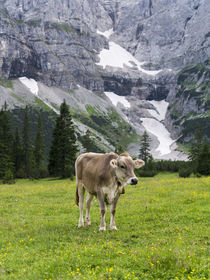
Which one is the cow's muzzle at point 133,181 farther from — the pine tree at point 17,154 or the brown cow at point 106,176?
the pine tree at point 17,154

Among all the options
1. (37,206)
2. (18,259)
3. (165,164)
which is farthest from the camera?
(165,164)

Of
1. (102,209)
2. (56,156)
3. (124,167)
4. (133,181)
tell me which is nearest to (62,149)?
(56,156)

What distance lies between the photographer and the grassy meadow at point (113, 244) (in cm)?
718

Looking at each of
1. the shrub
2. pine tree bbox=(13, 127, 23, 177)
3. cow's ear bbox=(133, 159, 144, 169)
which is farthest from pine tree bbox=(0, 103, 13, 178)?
cow's ear bbox=(133, 159, 144, 169)

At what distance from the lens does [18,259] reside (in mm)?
8531

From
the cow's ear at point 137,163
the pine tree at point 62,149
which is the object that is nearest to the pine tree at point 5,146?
the pine tree at point 62,149

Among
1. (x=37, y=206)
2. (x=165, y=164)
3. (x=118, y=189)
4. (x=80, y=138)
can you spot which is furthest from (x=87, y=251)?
(x=80, y=138)

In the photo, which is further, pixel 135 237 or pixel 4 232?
pixel 4 232

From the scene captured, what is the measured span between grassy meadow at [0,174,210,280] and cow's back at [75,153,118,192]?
226 cm

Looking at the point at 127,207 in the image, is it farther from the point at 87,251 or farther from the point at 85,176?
the point at 87,251

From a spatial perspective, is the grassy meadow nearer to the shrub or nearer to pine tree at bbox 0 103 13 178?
the shrub

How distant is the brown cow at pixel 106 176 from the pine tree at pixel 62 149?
1654 inches

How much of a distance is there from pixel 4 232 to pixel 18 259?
15.1 feet

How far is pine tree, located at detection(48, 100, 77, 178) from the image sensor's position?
186 feet
